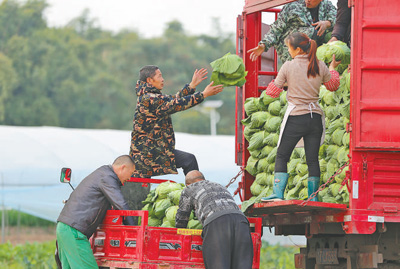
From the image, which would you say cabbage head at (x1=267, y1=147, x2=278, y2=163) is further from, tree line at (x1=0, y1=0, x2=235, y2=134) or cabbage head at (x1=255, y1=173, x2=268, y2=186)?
tree line at (x1=0, y1=0, x2=235, y2=134)

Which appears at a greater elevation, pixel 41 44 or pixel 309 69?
pixel 41 44

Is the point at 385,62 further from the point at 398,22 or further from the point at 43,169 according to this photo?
the point at 43,169

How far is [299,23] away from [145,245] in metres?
3.96

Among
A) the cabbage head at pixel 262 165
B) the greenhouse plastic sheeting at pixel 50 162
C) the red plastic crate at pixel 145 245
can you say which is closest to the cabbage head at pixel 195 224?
the red plastic crate at pixel 145 245

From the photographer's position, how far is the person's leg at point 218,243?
7621mm

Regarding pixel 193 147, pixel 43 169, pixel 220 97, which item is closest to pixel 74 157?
pixel 43 169

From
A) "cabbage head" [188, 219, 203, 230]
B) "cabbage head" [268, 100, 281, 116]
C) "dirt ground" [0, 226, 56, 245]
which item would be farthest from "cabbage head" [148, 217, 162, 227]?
"dirt ground" [0, 226, 56, 245]

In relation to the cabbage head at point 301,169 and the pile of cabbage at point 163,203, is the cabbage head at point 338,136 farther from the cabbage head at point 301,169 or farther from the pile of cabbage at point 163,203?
the pile of cabbage at point 163,203

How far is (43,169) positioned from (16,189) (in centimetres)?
102

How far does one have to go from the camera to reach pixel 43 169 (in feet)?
81.0

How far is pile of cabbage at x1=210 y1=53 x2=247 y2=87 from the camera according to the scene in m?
9.51

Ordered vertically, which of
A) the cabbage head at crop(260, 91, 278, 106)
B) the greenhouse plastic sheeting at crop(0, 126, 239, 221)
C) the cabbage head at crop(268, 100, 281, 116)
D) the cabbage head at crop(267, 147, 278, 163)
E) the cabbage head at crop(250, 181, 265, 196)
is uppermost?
the cabbage head at crop(260, 91, 278, 106)

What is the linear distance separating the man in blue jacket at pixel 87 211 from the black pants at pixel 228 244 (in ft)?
2.83

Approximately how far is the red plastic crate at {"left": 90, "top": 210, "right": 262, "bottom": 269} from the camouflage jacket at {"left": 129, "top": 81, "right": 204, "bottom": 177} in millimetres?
1625
